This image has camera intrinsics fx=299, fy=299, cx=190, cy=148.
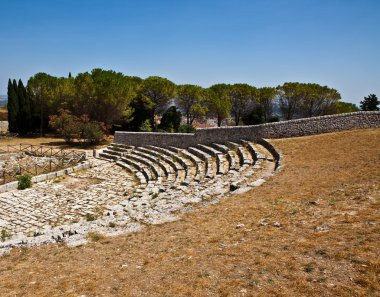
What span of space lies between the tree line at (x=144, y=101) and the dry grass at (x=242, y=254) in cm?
2518

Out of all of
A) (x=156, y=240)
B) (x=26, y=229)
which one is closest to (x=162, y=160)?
(x=26, y=229)

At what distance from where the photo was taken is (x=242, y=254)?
6926 mm

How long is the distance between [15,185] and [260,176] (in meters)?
14.3

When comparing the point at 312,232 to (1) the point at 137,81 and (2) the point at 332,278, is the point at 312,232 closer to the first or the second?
(2) the point at 332,278

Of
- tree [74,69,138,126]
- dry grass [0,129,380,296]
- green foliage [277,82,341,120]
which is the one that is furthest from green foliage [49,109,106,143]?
dry grass [0,129,380,296]

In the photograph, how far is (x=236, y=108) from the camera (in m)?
40.3

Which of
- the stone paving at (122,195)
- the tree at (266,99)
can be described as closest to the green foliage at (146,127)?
the stone paving at (122,195)

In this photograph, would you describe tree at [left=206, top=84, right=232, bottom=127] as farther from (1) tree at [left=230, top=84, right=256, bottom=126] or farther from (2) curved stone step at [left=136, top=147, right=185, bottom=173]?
(2) curved stone step at [left=136, top=147, right=185, bottom=173]

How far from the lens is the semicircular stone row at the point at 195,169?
13.4 m

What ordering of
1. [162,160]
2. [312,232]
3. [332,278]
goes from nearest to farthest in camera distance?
[332,278]
[312,232]
[162,160]

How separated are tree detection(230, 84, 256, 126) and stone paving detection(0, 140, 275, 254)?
741 inches

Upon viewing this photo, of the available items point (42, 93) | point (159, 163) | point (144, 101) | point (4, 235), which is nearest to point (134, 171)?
point (159, 163)

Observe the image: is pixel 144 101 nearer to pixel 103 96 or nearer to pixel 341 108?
pixel 103 96

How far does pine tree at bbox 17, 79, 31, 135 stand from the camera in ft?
128
